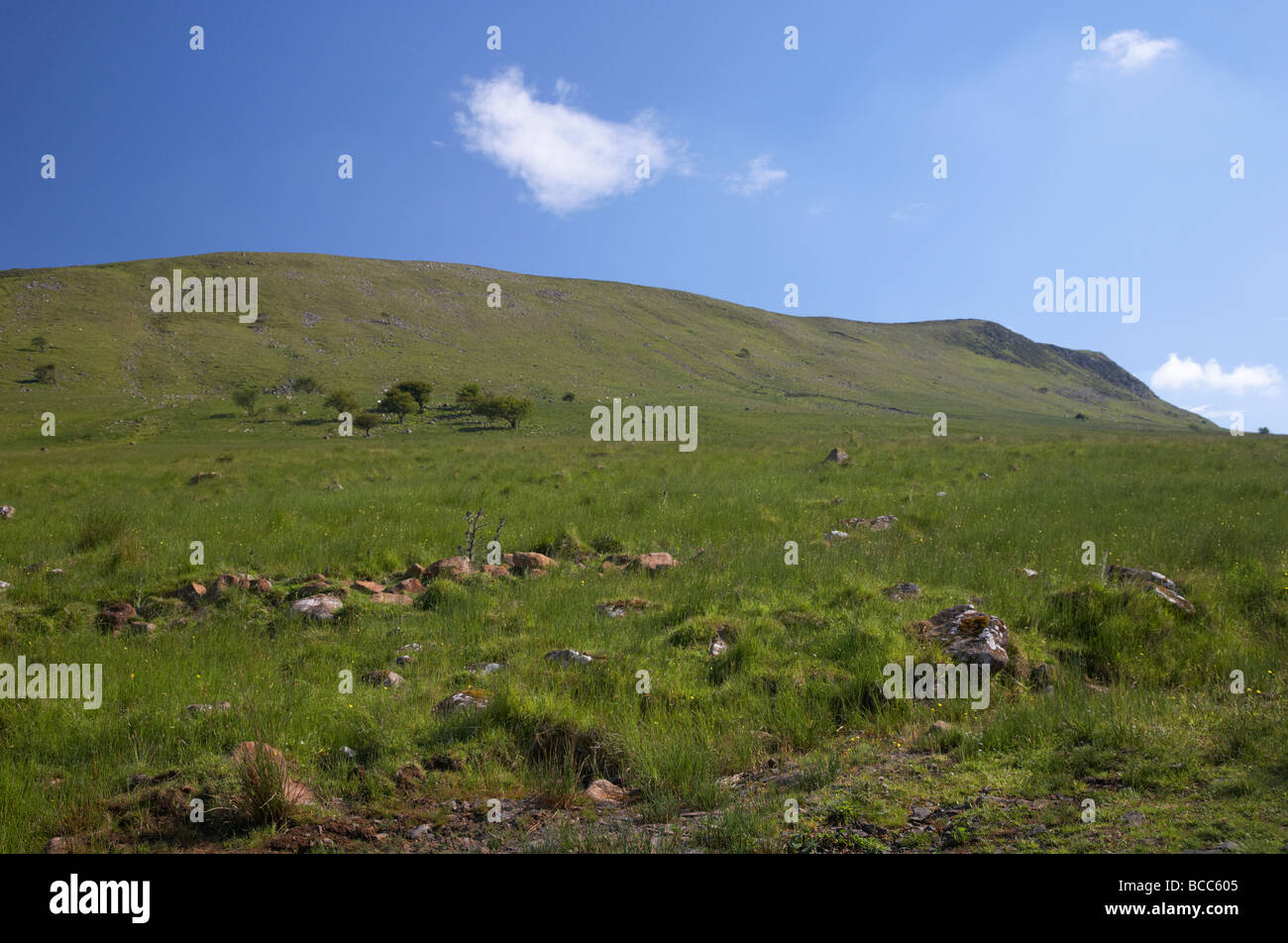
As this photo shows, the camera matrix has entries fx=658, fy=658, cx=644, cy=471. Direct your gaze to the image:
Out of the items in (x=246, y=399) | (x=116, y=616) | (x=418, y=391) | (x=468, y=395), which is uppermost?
(x=418, y=391)

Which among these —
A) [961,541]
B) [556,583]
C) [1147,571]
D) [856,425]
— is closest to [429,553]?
[556,583]

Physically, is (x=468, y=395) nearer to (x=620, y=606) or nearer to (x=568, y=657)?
(x=620, y=606)

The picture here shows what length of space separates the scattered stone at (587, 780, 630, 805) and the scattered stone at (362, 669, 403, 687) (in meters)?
2.57

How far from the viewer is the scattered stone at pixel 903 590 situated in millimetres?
8469

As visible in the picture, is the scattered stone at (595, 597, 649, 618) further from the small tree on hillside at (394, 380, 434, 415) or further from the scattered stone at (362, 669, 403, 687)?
the small tree on hillside at (394, 380, 434, 415)

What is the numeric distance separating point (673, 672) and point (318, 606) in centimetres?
492

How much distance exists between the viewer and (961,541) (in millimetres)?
11734

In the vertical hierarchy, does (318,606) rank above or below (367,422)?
below

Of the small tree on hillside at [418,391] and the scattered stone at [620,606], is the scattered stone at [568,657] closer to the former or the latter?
the scattered stone at [620,606]

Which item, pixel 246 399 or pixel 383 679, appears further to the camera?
pixel 246 399

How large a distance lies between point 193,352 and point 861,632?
264ft

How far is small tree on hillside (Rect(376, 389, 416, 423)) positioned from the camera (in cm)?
5338

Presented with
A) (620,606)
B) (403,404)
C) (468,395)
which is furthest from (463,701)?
(468,395)

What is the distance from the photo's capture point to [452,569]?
32.4 ft
